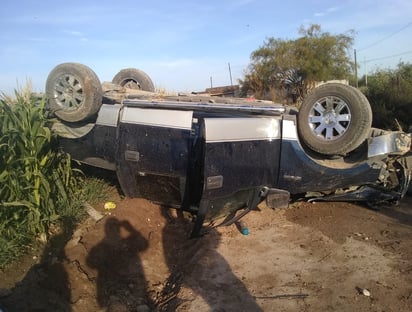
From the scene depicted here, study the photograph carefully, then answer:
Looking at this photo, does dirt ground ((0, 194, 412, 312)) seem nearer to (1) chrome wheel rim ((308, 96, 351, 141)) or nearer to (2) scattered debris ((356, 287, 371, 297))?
(2) scattered debris ((356, 287, 371, 297))

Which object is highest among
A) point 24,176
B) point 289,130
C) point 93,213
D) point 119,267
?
point 289,130

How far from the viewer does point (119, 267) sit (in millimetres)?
4410

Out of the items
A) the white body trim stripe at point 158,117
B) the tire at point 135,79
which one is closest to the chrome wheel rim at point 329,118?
the white body trim stripe at point 158,117

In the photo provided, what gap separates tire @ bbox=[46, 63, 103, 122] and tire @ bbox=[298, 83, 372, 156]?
2.56m

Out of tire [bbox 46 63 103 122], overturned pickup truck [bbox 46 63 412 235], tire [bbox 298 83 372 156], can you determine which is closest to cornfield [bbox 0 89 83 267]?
tire [bbox 46 63 103 122]

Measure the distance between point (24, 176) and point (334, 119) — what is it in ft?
11.5

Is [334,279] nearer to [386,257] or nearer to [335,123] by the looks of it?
[386,257]

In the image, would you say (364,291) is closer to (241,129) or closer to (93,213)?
(241,129)

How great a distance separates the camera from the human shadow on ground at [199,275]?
351 centimetres

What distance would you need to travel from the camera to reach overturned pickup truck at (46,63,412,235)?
4262 millimetres

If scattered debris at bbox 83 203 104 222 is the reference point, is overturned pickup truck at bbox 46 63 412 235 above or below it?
above

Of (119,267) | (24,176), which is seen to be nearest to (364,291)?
(119,267)

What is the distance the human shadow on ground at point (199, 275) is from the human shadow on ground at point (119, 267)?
0.99 ft

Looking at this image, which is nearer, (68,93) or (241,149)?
(241,149)
